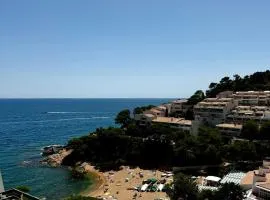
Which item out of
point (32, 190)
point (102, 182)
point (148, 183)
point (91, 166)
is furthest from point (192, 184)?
point (91, 166)

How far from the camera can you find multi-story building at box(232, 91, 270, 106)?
74.9 metres

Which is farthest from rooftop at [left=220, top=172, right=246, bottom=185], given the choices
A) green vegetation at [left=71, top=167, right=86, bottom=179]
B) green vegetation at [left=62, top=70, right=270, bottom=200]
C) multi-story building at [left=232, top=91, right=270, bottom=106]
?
multi-story building at [left=232, top=91, right=270, bottom=106]

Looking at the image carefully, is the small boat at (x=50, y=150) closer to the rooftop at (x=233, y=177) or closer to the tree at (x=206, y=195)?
the rooftop at (x=233, y=177)

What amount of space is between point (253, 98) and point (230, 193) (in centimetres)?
4490

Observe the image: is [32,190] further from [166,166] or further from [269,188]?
[269,188]

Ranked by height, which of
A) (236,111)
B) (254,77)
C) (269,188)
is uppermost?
(254,77)

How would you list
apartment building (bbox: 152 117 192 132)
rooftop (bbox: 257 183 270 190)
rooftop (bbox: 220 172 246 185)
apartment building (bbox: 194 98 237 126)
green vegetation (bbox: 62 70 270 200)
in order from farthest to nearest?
apartment building (bbox: 194 98 237 126), apartment building (bbox: 152 117 192 132), green vegetation (bbox: 62 70 270 200), rooftop (bbox: 220 172 246 185), rooftop (bbox: 257 183 270 190)

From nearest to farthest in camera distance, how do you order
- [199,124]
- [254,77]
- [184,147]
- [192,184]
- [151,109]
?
1. [192,184]
2. [184,147]
3. [199,124]
4. [151,109]
5. [254,77]

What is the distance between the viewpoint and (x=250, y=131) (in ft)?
198

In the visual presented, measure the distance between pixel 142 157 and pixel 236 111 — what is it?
20250 millimetres

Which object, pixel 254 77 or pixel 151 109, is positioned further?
pixel 254 77

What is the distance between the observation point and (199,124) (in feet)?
232

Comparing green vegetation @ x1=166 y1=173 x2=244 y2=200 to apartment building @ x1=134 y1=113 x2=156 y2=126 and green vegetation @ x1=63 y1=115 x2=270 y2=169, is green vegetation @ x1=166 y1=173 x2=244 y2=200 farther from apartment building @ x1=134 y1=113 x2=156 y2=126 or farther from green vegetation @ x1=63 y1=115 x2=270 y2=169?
apartment building @ x1=134 y1=113 x2=156 y2=126

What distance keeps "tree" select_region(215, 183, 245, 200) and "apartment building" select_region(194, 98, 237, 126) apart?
36.1m
